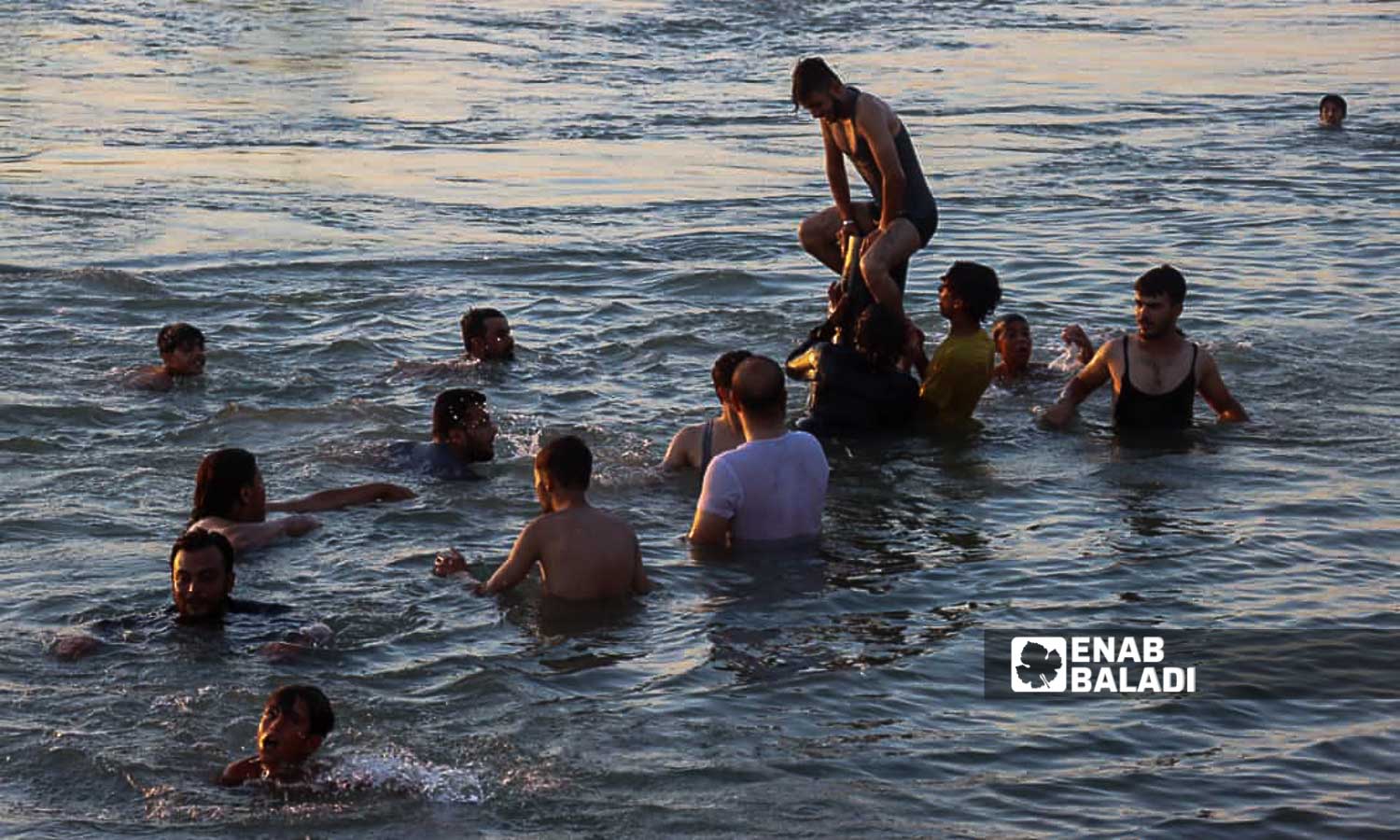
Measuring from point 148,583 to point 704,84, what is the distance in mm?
20167

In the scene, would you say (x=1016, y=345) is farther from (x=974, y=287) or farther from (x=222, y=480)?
(x=222, y=480)

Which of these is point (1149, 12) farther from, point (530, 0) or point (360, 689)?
point (360, 689)

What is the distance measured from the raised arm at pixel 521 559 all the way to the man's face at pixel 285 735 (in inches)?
75.8

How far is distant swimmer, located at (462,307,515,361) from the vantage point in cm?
1329

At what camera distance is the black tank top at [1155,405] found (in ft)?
→ 37.6

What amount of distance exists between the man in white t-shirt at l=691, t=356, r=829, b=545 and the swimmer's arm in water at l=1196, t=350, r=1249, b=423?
3.10 meters

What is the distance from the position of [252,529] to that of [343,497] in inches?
35.6

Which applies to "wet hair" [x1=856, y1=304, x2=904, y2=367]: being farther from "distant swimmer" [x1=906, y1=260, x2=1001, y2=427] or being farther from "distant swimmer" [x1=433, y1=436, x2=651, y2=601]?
"distant swimmer" [x1=433, y1=436, x2=651, y2=601]

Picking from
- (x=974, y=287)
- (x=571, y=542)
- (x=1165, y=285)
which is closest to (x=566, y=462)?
(x=571, y=542)

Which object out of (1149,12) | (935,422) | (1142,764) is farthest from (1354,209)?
(1149,12)

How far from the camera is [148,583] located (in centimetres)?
910

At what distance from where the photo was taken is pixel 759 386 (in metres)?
8.96

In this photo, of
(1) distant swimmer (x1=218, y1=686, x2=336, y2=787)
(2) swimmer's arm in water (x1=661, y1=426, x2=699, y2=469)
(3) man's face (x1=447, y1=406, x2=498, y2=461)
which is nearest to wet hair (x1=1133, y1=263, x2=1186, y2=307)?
(2) swimmer's arm in water (x1=661, y1=426, x2=699, y2=469)

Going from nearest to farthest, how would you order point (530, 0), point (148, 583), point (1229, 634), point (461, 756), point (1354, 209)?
point (461, 756)
point (1229, 634)
point (148, 583)
point (1354, 209)
point (530, 0)
